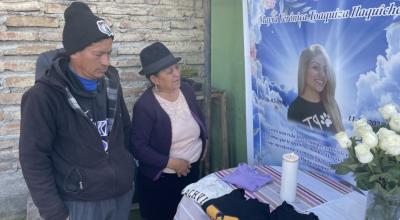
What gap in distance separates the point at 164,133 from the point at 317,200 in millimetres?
1060

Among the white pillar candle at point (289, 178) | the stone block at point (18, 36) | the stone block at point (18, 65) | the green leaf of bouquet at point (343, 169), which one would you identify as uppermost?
the stone block at point (18, 36)

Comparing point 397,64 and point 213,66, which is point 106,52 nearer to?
point 397,64

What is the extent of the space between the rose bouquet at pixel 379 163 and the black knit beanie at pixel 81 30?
1117mm

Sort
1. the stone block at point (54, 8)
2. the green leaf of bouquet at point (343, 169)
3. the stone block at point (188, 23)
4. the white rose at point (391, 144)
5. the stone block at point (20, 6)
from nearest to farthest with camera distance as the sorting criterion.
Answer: the white rose at point (391, 144), the green leaf of bouquet at point (343, 169), the stone block at point (20, 6), the stone block at point (54, 8), the stone block at point (188, 23)

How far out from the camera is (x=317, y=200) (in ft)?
5.25

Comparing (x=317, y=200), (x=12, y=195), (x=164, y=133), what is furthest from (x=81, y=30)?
(x=12, y=195)

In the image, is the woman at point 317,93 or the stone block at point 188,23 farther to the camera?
the stone block at point 188,23

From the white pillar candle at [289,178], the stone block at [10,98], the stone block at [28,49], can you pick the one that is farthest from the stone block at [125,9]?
the white pillar candle at [289,178]

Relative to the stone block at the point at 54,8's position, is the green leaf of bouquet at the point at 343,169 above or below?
below

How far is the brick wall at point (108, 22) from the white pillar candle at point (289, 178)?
5.54 ft

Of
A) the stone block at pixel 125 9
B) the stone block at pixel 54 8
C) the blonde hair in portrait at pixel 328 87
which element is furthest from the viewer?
the stone block at pixel 125 9

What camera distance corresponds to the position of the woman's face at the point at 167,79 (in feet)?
7.36

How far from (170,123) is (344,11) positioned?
1.22 metres

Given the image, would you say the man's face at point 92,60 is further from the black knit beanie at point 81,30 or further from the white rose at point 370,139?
the white rose at point 370,139
